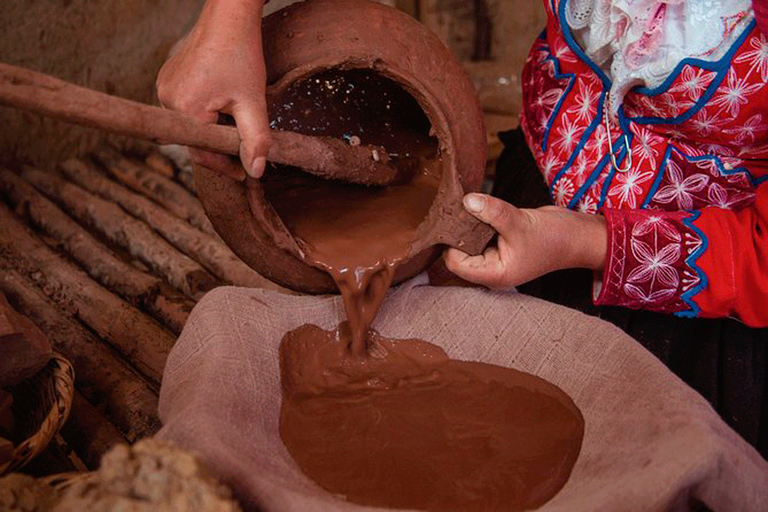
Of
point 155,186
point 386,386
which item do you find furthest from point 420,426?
point 155,186

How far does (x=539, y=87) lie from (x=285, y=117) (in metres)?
0.58

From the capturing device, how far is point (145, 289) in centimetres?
198

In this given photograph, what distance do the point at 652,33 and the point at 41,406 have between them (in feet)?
3.94

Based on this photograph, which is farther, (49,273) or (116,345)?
(49,273)

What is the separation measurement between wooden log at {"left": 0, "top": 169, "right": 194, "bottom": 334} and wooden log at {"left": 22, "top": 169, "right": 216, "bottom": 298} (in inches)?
2.0

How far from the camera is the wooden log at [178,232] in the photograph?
81.1 inches

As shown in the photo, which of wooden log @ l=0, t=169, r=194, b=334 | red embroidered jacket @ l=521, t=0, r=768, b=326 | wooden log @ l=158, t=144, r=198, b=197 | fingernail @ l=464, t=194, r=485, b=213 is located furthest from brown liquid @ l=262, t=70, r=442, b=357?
wooden log @ l=158, t=144, r=198, b=197

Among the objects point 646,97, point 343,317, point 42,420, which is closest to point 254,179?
point 343,317

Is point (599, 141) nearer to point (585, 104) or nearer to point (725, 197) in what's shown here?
point (585, 104)

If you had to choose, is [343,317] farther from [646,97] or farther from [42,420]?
[646,97]

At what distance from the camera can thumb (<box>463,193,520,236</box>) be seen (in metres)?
1.33

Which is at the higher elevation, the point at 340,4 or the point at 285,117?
the point at 340,4

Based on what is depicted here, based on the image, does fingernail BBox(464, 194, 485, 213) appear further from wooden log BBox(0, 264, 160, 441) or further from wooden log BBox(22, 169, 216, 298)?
wooden log BBox(22, 169, 216, 298)

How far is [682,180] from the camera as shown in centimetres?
150
